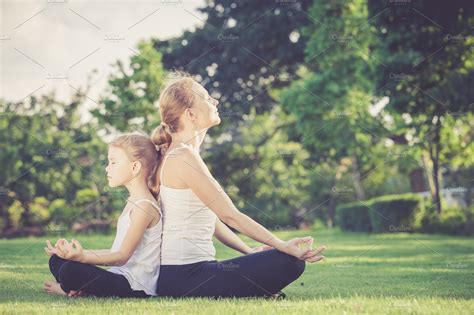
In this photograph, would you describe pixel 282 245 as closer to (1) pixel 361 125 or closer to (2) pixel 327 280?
(2) pixel 327 280

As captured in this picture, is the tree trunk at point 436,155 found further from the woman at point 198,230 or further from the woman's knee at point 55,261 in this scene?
the woman's knee at point 55,261

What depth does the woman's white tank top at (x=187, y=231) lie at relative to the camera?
398 cm

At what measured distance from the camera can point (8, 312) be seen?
3385 millimetres

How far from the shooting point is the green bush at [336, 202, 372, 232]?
73.4 ft

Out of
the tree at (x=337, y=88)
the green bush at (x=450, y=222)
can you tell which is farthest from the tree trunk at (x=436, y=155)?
the tree at (x=337, y=88)

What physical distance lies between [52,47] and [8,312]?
7350 millimetres

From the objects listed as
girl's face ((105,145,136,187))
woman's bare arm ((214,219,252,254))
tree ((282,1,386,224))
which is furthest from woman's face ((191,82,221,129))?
tree ((282,1,386,224))

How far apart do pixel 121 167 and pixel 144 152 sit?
203 mm

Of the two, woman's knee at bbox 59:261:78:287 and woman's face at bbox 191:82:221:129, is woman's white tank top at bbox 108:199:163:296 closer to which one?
woman's knee at bbox 59:261:78:287

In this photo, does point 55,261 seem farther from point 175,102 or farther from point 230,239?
point 175,102

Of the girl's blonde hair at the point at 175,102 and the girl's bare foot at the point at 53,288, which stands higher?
the girl's blonde hair at the point at 175,102

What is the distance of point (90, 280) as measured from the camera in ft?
12.9

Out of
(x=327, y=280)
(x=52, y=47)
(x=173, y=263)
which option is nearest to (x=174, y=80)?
(x=173, y=263)

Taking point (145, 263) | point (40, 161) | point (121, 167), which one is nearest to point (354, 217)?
point (40, 161)
